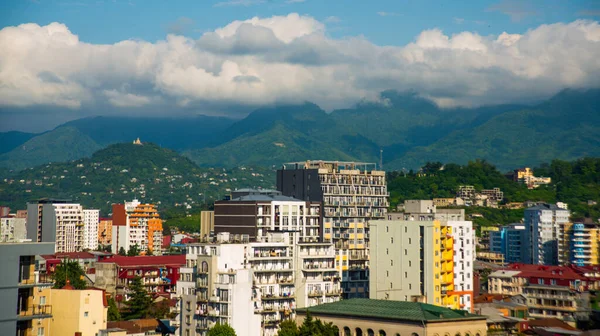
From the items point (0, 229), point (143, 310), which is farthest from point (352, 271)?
point (0, 229)

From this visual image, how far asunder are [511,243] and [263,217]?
86.9 meters

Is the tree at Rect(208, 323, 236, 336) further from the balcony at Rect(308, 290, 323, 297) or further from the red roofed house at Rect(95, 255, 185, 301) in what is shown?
the red roofed house at Rect(95, 255, 185, 301)

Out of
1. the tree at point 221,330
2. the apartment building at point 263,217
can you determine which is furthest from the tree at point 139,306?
the tree at point 221,330

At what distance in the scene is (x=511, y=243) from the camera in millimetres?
179125

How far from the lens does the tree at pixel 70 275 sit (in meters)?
104

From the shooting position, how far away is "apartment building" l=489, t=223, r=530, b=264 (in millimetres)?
178250

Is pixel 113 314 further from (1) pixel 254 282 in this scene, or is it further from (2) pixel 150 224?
(2) pixel 150 224

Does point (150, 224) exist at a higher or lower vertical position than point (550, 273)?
higher

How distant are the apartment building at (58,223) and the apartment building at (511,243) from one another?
266ft

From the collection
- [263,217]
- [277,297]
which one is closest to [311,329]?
[277,297]

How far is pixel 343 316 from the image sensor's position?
255ft

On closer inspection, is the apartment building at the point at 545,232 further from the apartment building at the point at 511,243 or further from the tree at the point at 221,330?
the tree at the point at 221,330

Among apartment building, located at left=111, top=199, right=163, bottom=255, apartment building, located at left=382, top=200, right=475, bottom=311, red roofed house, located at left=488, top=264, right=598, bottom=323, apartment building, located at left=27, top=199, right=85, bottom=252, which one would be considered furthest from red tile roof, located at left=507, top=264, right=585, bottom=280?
apartment building, located at left=27, top=199, right=85, bottom=252

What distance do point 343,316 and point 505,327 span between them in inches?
715
